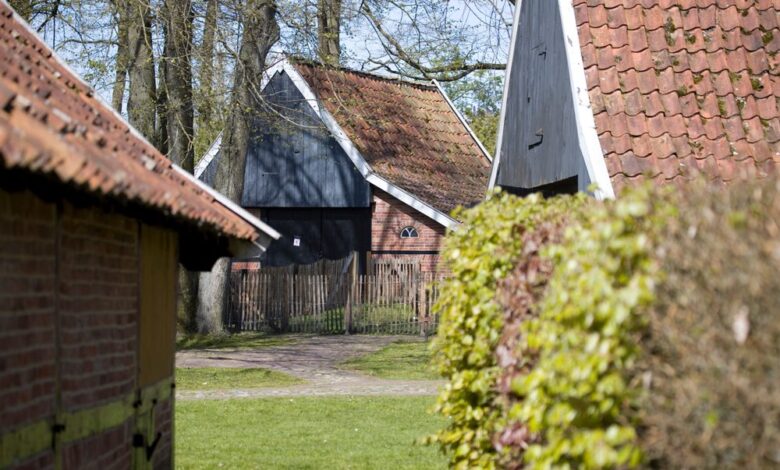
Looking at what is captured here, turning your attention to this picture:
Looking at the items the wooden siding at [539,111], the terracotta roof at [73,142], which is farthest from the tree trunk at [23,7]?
the terracotta roof at [73,142]

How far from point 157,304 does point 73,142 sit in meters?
4.97

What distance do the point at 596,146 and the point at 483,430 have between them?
386cm

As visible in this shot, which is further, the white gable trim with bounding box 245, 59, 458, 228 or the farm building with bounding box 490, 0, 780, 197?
the white gable trim with bounding box 245, 59, 458, 228

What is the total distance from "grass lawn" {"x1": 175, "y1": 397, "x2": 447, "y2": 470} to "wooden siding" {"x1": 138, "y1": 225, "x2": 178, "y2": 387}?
246 cm

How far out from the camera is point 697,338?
3.62 m

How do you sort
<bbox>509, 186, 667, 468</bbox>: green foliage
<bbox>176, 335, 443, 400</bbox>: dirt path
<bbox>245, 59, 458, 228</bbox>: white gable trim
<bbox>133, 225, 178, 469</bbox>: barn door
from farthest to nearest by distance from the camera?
<bbox>245, 59, 458, 228</bbox>: white gable trim → <bbox>176, 335, 443, 400</bbox>: dirt path → <bbox>133, 225, 178, 469</bbox>: barn door → <bbox>509, 186, 667, 468</bbox>: green foliage

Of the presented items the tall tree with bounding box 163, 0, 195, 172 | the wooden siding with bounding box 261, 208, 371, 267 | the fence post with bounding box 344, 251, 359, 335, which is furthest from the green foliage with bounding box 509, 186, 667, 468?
the wooden siding with bounding box 261, 208, 371, 267

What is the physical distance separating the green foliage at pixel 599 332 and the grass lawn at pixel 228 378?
15.2 metres

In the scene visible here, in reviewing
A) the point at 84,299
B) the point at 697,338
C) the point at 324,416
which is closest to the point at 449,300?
the point at 84,299

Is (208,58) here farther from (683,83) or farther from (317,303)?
(683,83)

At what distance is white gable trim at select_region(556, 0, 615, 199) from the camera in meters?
9.98

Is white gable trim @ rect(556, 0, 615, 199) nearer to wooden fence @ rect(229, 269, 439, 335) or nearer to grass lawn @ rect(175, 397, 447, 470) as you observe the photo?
grass lawn @ rect(175, 397, 447, 470)

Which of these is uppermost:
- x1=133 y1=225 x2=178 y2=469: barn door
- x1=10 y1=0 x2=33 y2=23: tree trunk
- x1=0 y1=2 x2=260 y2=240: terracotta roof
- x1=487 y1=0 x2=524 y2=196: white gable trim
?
x1=10 y1=0 x2=33 y2=23: tree trunk

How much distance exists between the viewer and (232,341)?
26859 millimetres
